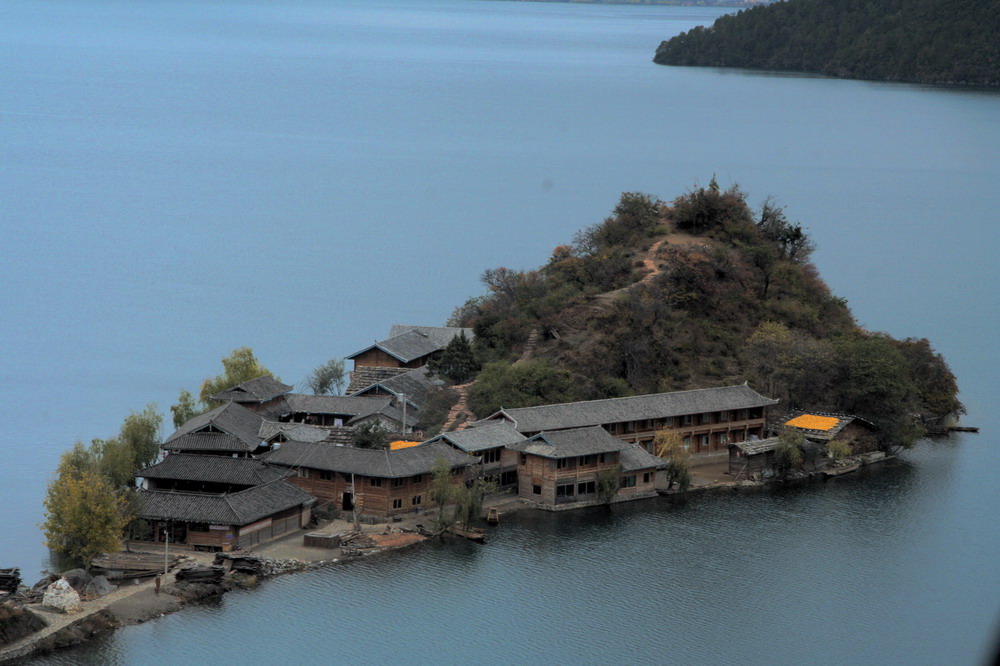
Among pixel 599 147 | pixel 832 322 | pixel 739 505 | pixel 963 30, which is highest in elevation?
pixel 963 30

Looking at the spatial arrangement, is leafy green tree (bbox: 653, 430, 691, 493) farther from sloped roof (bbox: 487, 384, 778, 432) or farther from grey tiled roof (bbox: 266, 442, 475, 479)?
grey tiled roof (bbox: 266, 442, 475, 479)

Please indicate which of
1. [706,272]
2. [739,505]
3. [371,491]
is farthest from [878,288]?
[371,491]

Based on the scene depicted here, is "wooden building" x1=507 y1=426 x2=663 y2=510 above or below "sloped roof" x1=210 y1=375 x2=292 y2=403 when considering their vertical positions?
below

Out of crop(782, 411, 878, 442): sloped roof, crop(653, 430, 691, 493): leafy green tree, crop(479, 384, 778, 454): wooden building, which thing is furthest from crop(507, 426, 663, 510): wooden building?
crop(782, 411, 878, 442): sloped roof

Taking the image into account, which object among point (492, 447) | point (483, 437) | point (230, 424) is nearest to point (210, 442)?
point (230, 424)

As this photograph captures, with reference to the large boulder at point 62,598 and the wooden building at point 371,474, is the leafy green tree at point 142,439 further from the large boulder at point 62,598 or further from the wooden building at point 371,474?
the large boulder at point 62,598

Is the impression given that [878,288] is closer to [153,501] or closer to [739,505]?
[739,505]

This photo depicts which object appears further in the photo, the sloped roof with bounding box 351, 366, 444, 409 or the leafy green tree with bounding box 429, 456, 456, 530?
the sloped roof with bounding box 351, 366, 444, 409

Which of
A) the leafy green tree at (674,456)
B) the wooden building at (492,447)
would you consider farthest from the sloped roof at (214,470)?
the leafy green tree at (674,456)
